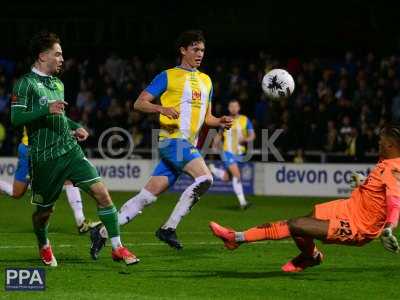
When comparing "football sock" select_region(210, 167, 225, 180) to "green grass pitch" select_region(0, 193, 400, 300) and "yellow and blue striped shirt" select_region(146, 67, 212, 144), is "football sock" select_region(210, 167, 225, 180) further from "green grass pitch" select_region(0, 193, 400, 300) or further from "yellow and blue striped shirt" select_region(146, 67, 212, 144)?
"yellow and blue striped shirt" select_region(146, 67, 212, 144)

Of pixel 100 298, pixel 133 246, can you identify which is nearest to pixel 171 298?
pixel 100 298

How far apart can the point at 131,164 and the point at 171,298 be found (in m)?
15.4

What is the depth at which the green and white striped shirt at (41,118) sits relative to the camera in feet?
31.0

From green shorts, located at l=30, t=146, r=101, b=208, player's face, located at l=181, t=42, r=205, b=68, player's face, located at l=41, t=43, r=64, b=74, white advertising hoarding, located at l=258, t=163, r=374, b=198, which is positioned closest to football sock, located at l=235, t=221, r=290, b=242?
green shorts, located at l=30, t=146, r=101, b=208

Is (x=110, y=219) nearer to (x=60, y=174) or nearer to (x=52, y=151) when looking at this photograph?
(x=60, y=174)

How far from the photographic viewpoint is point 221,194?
23.1m

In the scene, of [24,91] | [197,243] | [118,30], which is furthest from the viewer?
[118,30]

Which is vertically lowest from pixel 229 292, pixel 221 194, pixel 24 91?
pixel 221 194

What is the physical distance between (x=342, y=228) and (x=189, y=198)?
276 cm

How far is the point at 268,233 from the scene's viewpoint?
9.11 meters

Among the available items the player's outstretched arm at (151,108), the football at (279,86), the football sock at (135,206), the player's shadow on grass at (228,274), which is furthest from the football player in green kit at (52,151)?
the football at (279,86)

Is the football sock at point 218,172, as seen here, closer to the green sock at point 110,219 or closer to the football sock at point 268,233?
the green sock at point 110,219

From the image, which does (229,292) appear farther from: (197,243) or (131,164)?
(131,164)

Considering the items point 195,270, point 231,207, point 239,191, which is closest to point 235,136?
point 239,191
